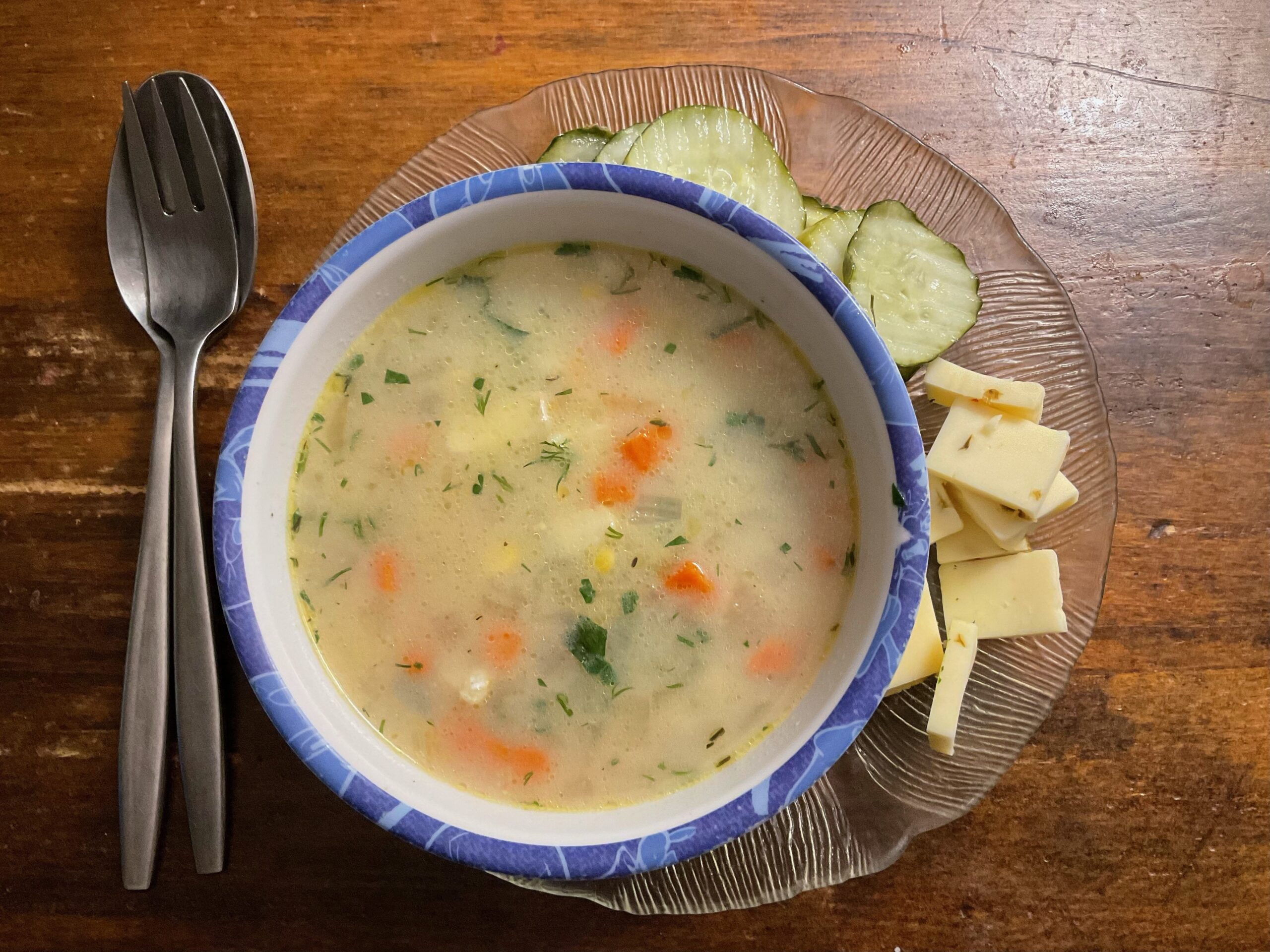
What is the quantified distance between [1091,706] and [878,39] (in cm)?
167

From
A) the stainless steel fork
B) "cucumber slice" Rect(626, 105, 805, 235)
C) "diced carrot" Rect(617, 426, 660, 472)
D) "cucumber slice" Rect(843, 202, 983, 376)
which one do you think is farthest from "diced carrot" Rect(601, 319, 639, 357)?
the stainless steel fork

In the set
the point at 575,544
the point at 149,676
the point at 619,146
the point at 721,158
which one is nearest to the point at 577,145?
the point at 619,146

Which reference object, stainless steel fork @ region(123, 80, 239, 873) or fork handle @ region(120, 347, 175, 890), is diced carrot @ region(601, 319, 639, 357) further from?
fork handle @ region(120, 347, 175, 890)

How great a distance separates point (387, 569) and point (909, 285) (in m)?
1.18

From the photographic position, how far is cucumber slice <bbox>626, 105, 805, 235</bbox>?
178 centimetres

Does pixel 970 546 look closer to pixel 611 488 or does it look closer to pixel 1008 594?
pixel 1008 594

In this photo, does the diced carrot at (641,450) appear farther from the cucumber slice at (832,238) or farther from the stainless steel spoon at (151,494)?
the stainless steel spoon at (151,494)

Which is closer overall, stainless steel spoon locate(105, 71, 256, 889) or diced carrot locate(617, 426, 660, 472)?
diced carrot locate(617, 426, 660, 472)

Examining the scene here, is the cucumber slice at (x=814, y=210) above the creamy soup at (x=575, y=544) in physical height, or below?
above

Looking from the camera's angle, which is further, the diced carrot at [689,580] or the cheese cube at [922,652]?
the cheese cube at [922,652]

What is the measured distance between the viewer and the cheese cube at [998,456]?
1.73m

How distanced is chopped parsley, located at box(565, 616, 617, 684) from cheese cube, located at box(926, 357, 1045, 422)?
839 mm

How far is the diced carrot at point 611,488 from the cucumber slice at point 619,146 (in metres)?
0.67

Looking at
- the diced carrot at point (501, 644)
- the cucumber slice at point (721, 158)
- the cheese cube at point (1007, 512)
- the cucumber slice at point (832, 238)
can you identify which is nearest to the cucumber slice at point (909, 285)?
the cucumber slice at point (832, 238)
